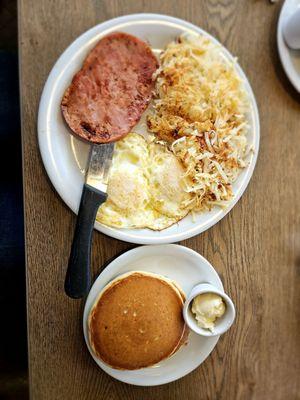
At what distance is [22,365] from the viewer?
6.23 ft

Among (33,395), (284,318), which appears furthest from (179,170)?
(33,395)

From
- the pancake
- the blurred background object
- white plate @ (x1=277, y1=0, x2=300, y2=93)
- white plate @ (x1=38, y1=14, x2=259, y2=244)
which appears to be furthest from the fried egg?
white plate @ (x1=277, y1=0, x2=300, y2=93)

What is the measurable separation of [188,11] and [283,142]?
0.61 m

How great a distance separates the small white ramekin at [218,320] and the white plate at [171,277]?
0.09 meters

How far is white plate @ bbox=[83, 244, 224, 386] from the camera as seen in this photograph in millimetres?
1418

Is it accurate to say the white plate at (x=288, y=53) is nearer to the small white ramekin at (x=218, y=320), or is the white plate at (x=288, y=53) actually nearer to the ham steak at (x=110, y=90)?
the ham steak at (x=110, y=90)

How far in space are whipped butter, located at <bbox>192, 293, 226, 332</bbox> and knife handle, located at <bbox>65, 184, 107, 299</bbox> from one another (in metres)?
0.38

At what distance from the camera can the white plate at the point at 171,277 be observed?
55.8 inches

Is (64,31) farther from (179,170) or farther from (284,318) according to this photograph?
(284,318)

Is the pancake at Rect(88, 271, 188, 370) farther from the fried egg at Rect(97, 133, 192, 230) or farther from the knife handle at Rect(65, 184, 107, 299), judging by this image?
the fried egg at Rect(97, 133, 192, 230)

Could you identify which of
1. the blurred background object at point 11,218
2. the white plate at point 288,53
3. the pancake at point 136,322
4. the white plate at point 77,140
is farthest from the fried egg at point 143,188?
the white plate at point 288,53

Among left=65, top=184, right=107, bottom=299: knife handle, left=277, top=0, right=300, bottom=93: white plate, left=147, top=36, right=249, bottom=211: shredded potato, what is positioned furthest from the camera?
left=277, top=0, right=300, bottom=93: white plate

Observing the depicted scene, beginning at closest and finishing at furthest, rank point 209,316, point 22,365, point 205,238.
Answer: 1. point 209,316
2. point 205,238
3. point 22,365

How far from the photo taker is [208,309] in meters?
1.38
